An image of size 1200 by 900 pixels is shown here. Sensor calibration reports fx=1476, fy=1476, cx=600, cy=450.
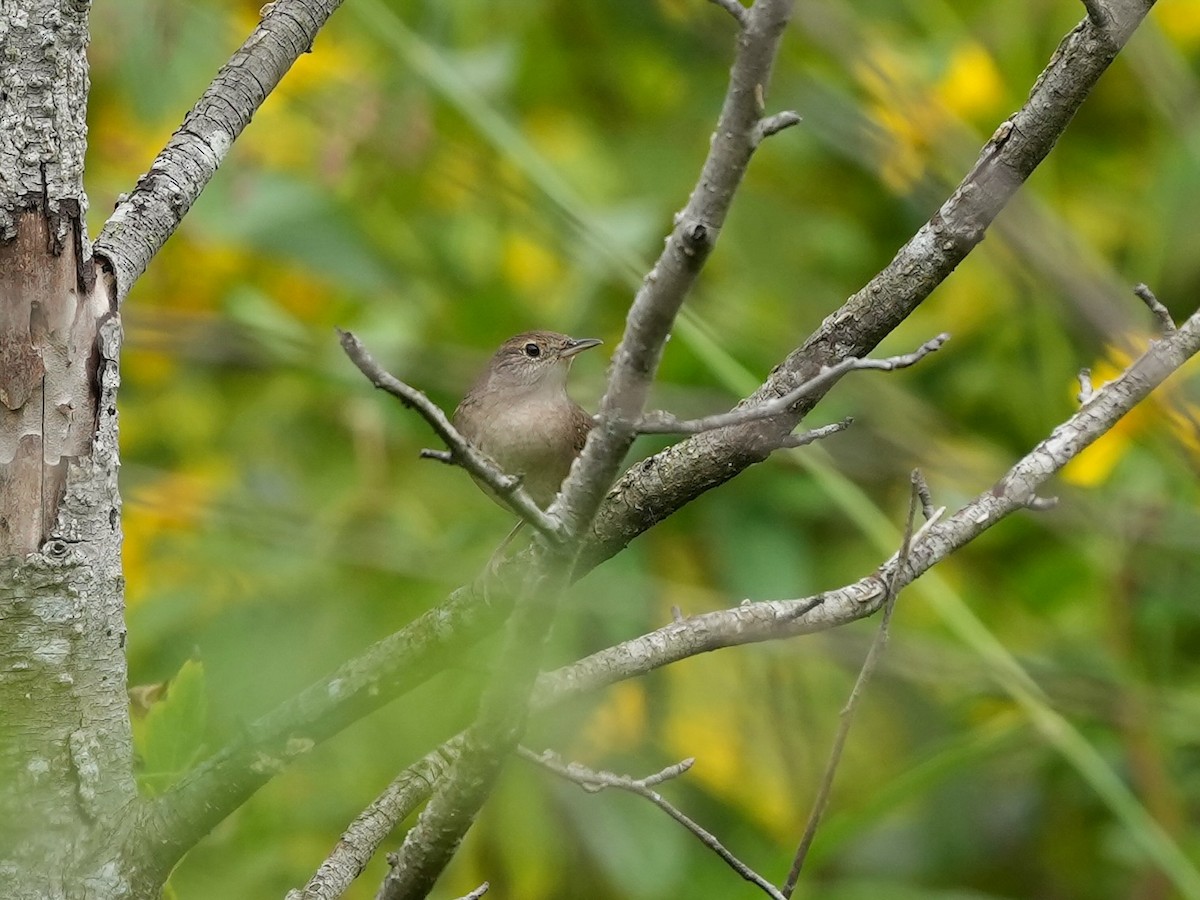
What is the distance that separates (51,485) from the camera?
2139mm

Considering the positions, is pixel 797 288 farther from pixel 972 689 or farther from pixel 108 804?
pixel 108 804

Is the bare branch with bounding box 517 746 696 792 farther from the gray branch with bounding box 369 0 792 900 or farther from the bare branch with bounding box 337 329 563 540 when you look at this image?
the bare branch with bounding box 337 329 563 540

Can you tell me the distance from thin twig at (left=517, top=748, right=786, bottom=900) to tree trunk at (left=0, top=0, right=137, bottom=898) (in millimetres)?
692

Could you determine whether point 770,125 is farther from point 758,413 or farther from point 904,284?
point 904,284

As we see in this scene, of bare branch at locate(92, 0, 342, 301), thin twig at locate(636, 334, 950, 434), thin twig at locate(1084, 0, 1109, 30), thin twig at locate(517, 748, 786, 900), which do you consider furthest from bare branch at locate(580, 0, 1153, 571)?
bare branch at locate(92, 0, 342, 301)

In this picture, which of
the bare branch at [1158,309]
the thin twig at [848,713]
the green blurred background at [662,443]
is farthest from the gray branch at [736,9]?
the green blurred background at [662,443]

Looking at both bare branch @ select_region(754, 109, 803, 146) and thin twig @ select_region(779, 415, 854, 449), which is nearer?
bare branch @ select_region(754, 109, 803, 146)

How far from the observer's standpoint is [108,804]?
7.20 feet

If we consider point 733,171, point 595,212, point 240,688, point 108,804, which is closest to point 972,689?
point 595,212

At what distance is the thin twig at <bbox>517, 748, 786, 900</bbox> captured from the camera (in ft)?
7.74

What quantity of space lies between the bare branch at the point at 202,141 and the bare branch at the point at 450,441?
2.32 ft

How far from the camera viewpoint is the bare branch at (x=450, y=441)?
5.61 ft

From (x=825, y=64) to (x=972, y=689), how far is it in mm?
2650

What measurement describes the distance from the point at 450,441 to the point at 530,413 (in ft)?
8.21
